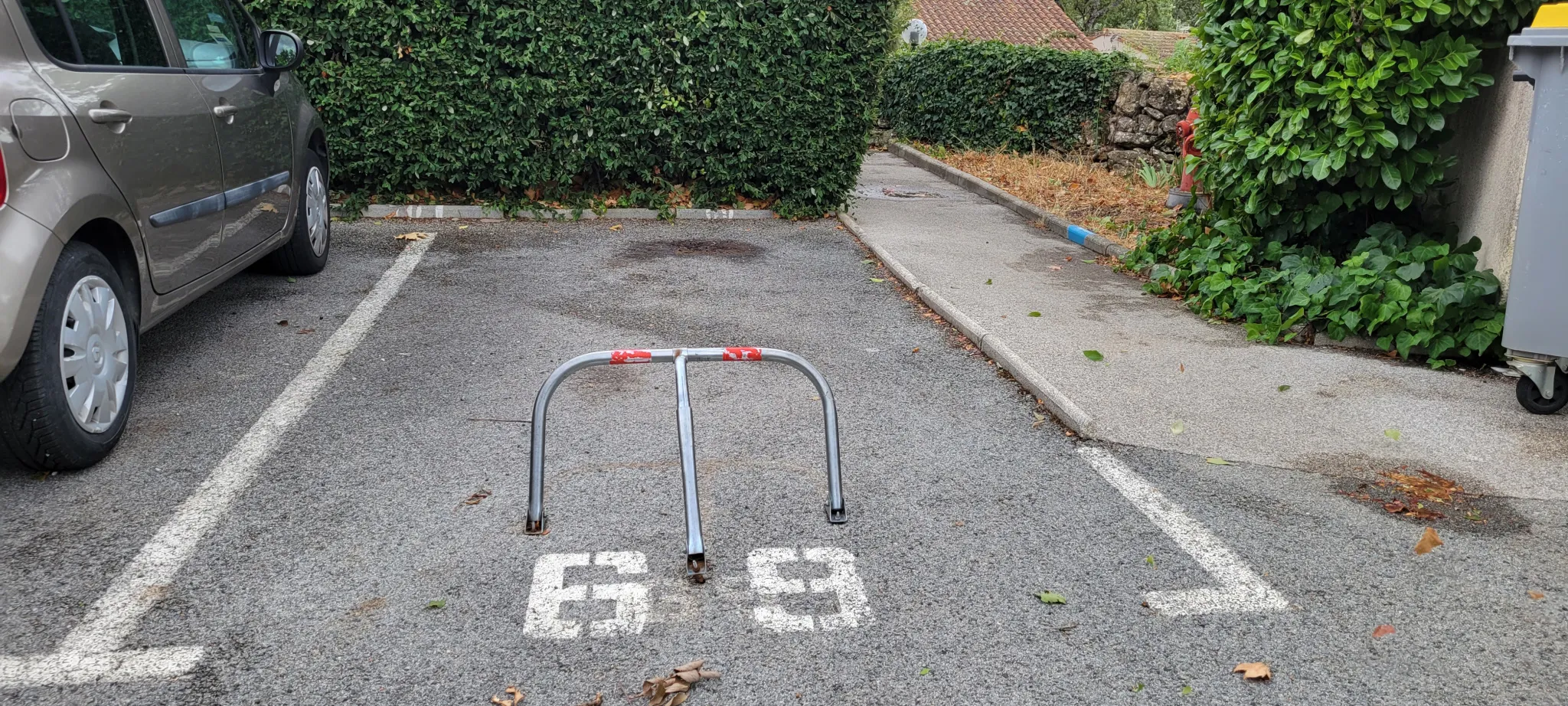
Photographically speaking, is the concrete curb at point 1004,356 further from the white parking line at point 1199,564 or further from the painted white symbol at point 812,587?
the painted white symbol at point 812,587

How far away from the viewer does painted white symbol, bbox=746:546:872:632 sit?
129 inches

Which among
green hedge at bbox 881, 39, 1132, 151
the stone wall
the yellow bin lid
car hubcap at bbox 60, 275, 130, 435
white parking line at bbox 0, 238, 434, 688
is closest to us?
white parking line at bbox 0, 238, 434, 688

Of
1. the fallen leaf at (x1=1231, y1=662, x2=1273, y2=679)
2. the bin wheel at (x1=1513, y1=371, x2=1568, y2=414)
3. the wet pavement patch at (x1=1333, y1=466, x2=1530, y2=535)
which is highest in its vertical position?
the bin wheel at (x1=1513, y1=371, x2=1568, y2=414)

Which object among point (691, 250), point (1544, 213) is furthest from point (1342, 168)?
point (691, 250)

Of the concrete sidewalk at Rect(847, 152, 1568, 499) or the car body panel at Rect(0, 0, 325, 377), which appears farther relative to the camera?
the concrete sidewalk at Rect(847, 152, 1568, 499)

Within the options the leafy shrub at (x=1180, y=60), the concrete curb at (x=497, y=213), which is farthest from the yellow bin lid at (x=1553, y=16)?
the leafy shrub at (x=1180, y=60)

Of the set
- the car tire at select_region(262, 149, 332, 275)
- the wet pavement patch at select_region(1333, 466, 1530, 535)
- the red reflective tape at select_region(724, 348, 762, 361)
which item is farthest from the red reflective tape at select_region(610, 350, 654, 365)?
the car tire at select_region(262, 149, 332, 275)

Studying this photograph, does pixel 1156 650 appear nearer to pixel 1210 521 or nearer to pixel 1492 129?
pixel 1210 521

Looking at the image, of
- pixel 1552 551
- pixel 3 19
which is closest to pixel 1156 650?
pixel 1552 551

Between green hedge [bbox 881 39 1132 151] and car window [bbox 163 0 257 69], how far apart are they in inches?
444

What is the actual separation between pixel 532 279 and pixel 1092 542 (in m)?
4.99

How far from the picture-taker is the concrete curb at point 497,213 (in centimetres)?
1007

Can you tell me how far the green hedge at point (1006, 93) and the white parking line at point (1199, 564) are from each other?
1152 centimetres

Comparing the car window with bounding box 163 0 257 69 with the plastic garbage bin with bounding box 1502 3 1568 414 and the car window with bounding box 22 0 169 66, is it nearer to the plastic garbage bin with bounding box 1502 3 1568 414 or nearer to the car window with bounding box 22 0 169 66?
the car window with bounding box 22 0 169 66
